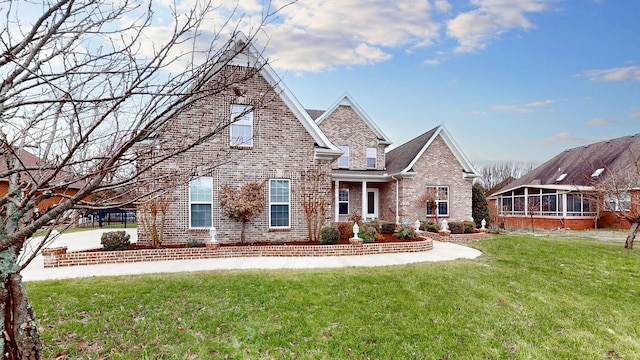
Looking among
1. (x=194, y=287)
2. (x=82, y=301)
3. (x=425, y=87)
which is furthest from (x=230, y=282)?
(x=425, y=87)

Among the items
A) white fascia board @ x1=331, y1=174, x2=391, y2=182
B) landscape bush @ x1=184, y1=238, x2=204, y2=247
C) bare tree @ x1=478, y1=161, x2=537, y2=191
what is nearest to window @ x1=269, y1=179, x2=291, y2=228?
landscape bush @ x1=184, y1=238, x2=204, y2=247

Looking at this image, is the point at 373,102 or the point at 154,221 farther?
the point at 373,102

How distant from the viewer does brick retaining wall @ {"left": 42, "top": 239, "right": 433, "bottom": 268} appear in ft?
28.8

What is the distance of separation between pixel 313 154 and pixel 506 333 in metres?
8.28

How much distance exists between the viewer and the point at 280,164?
1173cm

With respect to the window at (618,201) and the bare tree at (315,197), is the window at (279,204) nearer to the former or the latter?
the bare tree at (315,197)

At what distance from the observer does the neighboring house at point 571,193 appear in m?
22.0

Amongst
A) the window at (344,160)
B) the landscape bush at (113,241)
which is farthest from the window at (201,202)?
the window at (344,160)

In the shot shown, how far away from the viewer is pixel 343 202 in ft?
63.7

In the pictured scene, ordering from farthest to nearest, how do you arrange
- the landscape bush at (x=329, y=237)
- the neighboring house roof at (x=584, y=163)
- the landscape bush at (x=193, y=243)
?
the neighboring house roof at (x=584, y=163) → the landscape bush at (x=329, y=237) → the landscape bush at (x=193, y=243)

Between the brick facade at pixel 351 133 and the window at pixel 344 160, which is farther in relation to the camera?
the brick facade at pixel 351 133

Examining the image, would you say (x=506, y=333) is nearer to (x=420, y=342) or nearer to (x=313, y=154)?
(x=420, y=342)

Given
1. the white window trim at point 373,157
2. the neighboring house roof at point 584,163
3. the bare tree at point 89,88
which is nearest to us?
the bare tree at point 89,88

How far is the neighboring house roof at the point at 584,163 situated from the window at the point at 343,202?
1495 cm
